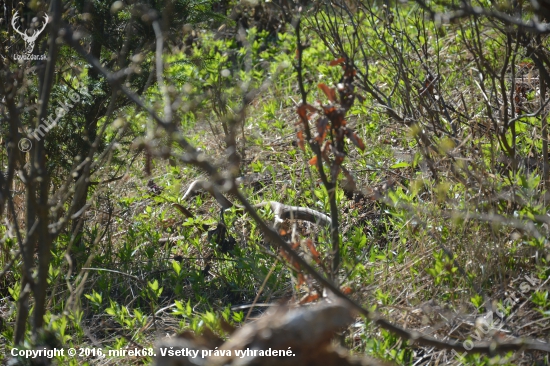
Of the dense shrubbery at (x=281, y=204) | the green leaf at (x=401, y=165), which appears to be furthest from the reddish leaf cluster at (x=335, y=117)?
the green leaf at (x=401, y=165)

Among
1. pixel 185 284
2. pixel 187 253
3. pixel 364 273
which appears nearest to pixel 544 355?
pixel 364 273

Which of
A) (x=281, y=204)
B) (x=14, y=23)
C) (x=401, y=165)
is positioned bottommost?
(x=281, y=204)

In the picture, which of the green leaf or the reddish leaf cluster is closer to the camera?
the reddish leaf cluster

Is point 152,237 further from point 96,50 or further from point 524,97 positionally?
point 524,97

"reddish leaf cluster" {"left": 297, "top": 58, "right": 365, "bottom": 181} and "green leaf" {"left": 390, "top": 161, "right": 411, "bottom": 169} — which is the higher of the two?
"reddish leaf cluster" {"left": 297, "top": 58, "right": 365, "bottom": 181}

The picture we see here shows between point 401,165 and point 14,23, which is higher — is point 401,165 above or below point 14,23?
below

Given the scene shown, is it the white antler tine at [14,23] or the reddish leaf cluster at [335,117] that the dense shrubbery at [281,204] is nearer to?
the reddish leaf cluster at [335,117]

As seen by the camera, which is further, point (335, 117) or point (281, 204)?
point (281, 204)

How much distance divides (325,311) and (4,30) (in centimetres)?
374

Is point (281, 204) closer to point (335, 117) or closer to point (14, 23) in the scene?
point (335, 117)

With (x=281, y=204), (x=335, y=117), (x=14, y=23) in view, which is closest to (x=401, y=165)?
(x=281, y=204)

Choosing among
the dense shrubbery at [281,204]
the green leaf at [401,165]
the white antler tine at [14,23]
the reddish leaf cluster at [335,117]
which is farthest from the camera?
the green leaf at [401,165]

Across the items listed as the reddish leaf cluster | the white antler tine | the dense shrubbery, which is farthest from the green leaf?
the white antler tine

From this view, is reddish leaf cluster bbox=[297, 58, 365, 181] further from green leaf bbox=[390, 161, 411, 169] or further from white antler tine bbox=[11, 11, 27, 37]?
white antler tine bbox=[11, 11, 27, 37]
